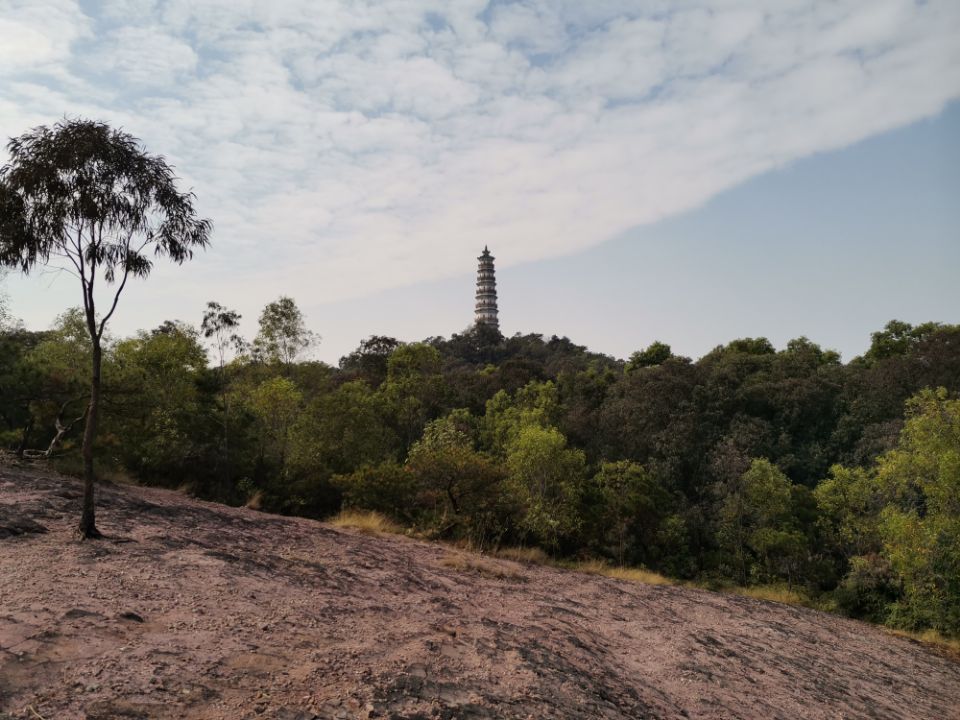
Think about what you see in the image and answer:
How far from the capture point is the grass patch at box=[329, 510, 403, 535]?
15.9m

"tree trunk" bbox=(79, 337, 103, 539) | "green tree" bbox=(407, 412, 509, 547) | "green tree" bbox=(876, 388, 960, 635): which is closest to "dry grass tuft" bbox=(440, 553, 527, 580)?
"green tree" bbox=(407, 412, 509, 547)

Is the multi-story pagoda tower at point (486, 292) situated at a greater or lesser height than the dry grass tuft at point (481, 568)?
greater

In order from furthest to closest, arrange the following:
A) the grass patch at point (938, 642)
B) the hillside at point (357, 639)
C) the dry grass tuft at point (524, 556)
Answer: the dry grass tuft at point (524, 556), the grass patch at point (938, 642), the hillside at point (357, 639)

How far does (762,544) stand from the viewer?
899 inches

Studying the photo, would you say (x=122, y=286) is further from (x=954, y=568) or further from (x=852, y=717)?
(x=954, y=568)

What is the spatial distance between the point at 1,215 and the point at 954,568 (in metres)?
21.4

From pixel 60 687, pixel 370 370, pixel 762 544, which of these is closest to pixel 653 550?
pixel 762 544

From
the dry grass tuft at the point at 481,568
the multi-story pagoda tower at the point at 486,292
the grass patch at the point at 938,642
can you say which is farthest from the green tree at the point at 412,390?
the multi-story pagoda tower at the point at 486,292

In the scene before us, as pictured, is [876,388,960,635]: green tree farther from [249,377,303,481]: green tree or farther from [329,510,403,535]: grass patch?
[249,377,303,481]: green tree

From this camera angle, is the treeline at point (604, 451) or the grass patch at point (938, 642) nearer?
the grass patch at point (938, 642)

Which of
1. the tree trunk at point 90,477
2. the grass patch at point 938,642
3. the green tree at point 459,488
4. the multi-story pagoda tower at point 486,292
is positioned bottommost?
the grass patch at point 938,642

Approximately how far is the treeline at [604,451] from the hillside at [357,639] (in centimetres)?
496

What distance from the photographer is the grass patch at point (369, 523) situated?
52.2 ft

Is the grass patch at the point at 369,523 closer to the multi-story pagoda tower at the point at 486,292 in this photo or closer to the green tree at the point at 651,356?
the green tree at the point at 651,356
